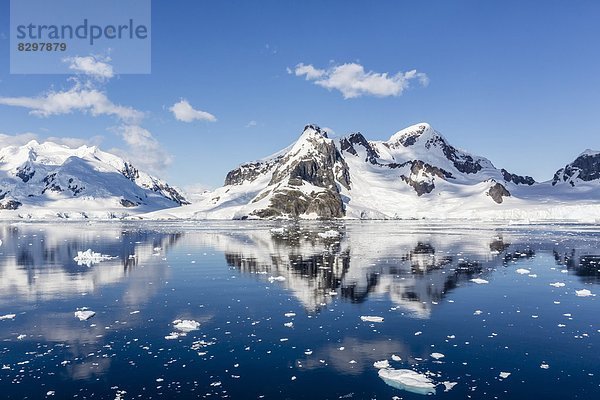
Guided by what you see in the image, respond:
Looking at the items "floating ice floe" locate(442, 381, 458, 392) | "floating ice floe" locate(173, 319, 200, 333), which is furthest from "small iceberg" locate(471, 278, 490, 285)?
"floating ice floe" locate(173, 319, 200, 333)

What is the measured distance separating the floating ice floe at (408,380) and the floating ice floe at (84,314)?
49.6ft

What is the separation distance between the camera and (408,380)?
597 inches

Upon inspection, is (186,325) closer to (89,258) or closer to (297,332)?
(297,332)

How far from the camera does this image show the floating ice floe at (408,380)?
14.8 meters

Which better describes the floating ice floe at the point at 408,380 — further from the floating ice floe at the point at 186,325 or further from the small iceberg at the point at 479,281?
the small iceberg at the point at 479,281

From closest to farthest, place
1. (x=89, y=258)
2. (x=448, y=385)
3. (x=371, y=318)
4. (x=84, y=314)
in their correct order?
(x=448, y=385)
(x=371, y=318)
(x=84, y=314)
(x=89, y=258)

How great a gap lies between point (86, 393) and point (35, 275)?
2686 centimetres

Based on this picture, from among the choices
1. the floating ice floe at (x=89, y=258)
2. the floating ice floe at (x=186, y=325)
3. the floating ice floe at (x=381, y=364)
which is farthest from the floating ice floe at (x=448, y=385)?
the floating ice floe at (x=89, y=258)

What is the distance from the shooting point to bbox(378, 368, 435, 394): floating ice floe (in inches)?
581

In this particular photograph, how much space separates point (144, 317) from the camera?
2378cm

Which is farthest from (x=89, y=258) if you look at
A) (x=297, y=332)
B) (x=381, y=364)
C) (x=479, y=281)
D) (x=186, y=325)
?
(x=381, y=364)

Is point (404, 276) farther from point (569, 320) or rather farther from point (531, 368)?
point (531, 368)

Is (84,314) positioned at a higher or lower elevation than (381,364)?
higher

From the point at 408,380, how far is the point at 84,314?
651 inches
